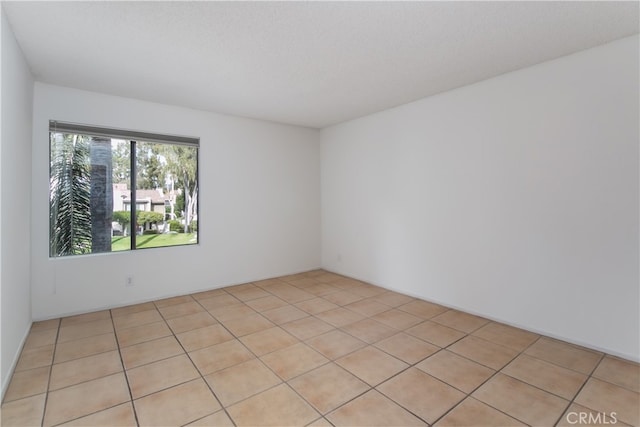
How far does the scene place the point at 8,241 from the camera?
85.3 inches

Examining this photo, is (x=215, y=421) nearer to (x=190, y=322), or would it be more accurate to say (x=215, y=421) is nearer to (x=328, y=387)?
(x=328, y=387)

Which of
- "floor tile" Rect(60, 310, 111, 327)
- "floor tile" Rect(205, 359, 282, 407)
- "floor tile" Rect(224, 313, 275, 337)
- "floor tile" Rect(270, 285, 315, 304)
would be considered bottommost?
"floor tile" Rect(205, 359, 282, 407)

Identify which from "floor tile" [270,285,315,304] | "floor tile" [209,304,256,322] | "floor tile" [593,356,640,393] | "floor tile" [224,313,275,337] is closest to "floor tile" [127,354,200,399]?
"floor tile" [224,313,275,337]

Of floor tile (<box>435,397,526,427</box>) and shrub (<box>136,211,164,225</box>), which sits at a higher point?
shrub (<box>136,211,164,225</box>)

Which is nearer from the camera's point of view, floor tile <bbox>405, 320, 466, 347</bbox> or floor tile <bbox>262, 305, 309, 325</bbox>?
floor tile <bbox>405, 320, 466, 347</bbox>

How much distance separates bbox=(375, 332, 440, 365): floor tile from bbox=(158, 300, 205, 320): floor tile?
209 centimetres

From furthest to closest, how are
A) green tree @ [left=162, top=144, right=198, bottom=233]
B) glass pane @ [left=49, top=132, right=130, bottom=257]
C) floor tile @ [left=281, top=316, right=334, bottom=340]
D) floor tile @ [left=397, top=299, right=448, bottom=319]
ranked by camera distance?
green tree @ [left=162, top=144, right=198, bottom=233], floor tile @ [left=397, top=299, right=448, bottom=319], glass pane @ [left=49, top=132, right=130, bottom=257], floor tile @ [left=281, top=316, right=334, bottom=340]

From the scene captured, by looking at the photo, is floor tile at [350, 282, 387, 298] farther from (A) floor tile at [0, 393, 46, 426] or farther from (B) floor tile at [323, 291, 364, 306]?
(A) floor tile at [0, 393, 46, 426]

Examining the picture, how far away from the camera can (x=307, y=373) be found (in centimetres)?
225

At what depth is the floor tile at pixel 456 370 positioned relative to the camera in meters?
2.12

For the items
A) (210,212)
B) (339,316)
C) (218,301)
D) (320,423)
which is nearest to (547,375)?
(320,423)

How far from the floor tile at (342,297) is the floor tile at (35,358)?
266 cm

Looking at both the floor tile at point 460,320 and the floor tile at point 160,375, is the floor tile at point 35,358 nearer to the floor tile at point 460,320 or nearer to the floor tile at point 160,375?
the floor tile at point 160,375

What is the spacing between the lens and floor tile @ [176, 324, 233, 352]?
268 cm
